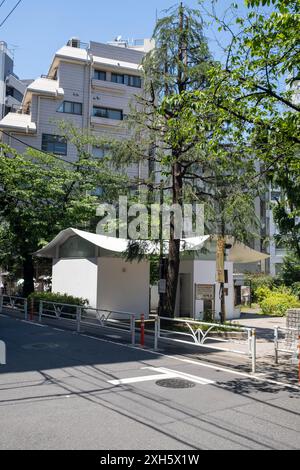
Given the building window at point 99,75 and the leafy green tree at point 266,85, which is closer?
the leafy green tree at point 266,85

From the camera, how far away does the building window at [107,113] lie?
43.1 metres

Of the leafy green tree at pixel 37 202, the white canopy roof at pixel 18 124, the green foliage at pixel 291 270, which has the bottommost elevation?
the green foliage at pixel 291 270

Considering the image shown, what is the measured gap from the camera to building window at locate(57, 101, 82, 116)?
41688 mm

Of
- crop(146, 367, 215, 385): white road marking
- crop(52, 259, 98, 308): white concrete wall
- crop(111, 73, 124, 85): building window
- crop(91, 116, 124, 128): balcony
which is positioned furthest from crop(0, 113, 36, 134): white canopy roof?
crop(146, 367, 215, 385): white road marking

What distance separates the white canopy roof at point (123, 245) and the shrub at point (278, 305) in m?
3.13

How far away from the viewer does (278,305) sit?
27.2 meters

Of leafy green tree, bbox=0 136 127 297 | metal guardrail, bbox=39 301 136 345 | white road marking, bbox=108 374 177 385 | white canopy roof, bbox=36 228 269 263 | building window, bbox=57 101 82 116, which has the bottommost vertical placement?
white road marking, bbox=108 374 177 385

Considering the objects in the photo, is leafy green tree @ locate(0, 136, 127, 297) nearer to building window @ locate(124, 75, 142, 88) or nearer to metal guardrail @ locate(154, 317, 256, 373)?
metal guardrail @ locate(154, 317, 256, 373)

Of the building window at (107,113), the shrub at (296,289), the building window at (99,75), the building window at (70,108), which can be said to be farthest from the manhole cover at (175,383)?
the building window at (99,75)

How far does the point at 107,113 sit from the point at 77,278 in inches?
992

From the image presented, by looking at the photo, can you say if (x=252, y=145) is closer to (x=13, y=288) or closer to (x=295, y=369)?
(x=295, y=369)

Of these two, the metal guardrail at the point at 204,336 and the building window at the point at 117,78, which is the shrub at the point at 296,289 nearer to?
the metal guardrail at the point at 204,336

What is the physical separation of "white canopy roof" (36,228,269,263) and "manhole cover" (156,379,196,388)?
9365mm

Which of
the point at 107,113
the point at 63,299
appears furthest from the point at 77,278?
the point at 107,113
